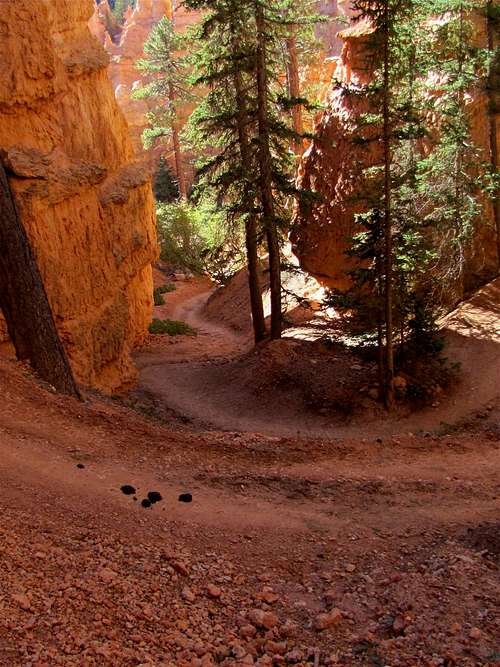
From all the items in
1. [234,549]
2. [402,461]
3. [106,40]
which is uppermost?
[106,40]

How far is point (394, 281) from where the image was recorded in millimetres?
15328

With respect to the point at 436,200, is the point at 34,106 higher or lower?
higher

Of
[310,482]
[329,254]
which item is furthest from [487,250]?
[310,482]

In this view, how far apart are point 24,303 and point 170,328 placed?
1578 centimetres

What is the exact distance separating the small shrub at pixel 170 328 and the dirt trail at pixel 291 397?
10.5 feet

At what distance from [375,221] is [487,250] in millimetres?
7334

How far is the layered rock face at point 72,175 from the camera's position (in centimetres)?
1338

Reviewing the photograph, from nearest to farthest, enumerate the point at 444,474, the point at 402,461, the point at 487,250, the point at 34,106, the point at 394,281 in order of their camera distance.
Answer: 1. the point at 444,474
2. the point at 402,461
3. the point at 34,106
4. the point at 394,281
5. the point at 487,250

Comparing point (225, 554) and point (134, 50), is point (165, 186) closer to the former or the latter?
point (134, 50)

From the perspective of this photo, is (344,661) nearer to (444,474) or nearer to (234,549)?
(234,549)

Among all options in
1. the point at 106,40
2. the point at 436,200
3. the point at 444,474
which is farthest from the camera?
the point at 106,40

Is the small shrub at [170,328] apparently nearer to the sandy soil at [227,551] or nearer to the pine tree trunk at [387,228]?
the pine tree trunk at [387,228]

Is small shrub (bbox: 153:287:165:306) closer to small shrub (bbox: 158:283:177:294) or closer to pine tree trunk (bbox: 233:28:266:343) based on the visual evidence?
small shrub (bbox: 158:283:177:294)

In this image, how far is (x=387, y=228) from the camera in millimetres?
14258
